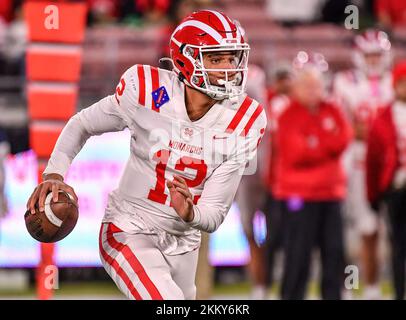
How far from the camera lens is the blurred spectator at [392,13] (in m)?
8.34

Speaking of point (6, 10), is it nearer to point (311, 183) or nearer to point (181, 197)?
point (311, 183)

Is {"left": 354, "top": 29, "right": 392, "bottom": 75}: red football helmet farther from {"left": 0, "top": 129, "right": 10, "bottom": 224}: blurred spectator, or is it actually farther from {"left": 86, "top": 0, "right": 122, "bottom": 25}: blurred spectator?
{"left": 0, "top": 129, "right": 10, "bottom": 224}: blurred spectator

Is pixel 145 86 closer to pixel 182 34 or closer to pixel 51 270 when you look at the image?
pixel 182 34

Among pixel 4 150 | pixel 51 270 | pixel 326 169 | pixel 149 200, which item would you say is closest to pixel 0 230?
pixel 4 150

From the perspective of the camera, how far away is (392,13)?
8.42 meters

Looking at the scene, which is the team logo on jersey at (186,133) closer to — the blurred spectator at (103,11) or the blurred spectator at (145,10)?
the blurred spectator at (145,10)

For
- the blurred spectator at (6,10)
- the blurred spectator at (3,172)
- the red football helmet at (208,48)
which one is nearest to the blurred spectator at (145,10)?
the blurred spectator at (6,10)

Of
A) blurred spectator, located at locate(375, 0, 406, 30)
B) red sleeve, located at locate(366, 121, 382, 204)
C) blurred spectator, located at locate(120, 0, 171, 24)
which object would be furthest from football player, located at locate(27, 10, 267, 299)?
blurred spectator, located at locate(375, 0, 406, 30)

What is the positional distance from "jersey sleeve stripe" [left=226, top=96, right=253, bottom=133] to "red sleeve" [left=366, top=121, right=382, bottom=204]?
7.39ft

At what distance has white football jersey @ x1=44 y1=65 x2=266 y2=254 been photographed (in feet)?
13.6

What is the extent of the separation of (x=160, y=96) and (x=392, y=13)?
15.0 feet

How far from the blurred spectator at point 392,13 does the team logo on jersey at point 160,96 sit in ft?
14.4

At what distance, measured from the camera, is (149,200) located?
13.7 feet

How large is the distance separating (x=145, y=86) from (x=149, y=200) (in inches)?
15.5
